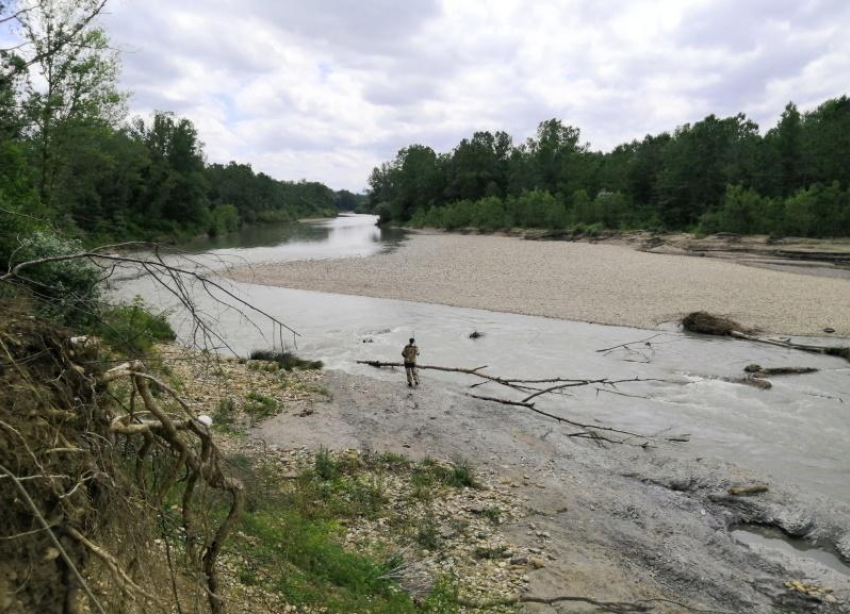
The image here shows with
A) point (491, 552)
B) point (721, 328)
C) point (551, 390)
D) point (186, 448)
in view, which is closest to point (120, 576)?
point (186, 448)

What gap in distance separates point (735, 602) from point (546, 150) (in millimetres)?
115964

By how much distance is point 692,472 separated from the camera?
12211mm

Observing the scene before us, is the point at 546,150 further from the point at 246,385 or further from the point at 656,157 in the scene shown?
the point at 246,385

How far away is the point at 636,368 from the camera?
806 inches

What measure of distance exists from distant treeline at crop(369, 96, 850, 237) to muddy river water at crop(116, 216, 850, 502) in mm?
43015

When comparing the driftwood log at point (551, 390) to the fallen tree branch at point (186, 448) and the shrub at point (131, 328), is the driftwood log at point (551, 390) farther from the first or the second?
the fallen tree branch at point (186, 448)

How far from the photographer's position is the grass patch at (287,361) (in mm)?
19984

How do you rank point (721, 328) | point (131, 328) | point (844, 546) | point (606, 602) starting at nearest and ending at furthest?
point (131, 328), point (606, 602), point (844, 546), point (721, 328)

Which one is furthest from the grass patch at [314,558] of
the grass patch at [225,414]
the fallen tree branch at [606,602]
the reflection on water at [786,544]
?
the reflection on water at [786,544]

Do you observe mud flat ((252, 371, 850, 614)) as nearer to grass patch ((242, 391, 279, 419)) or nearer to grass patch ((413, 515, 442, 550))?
grass patch ((242, 391, 279, 419))

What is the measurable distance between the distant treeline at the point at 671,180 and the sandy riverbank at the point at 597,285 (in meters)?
14.0

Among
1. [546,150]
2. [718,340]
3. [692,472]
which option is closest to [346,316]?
[718,340]

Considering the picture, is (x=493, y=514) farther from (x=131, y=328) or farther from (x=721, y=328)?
(x=721, y=328)

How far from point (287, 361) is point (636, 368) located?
12.4 m
